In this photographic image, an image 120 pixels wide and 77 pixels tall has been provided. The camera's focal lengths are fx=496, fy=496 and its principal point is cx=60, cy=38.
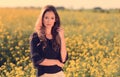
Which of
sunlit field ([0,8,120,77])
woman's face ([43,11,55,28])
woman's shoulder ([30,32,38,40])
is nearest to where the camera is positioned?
woman's shoulder ([30,32,38,40])

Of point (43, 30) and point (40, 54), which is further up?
point (43, 30)

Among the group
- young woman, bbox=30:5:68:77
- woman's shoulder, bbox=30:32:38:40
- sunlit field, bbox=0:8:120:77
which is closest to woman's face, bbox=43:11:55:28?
young woman, bbox=30:5:68:77

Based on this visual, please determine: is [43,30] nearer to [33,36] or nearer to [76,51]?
[33,36]

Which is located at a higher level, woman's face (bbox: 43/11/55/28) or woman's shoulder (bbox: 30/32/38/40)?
woman's face (bbox: 43/11/55/28)

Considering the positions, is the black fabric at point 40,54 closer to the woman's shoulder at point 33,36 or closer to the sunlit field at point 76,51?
the woman's shoulder at point 33,36

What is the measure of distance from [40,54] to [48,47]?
4.4 inches

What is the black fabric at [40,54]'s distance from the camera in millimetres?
5133

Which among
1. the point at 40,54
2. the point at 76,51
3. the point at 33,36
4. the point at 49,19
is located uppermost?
the point at 49,19

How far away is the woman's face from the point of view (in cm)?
523

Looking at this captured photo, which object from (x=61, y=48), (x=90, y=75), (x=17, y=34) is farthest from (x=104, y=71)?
(x=17, y=34)

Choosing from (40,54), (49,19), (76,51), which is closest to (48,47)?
(40,54)

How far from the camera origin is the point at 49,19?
5246 mm

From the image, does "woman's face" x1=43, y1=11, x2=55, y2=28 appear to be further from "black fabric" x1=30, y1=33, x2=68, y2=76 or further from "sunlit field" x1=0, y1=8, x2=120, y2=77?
"sunlit field" x1=0, y1=8, x2=120, y2=77

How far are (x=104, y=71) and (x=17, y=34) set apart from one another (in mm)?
3527
